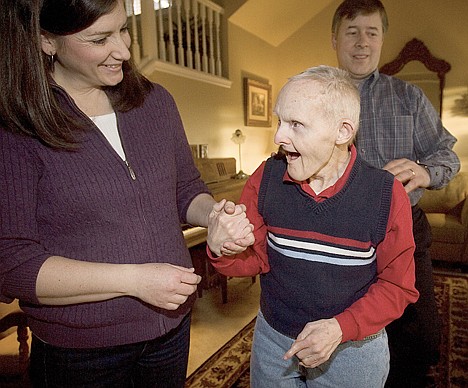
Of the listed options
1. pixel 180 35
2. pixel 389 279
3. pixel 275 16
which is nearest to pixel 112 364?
pixel 389 279

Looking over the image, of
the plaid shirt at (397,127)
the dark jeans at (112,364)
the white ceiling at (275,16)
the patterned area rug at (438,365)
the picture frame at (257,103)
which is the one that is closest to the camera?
the dark jeans at (112,364)

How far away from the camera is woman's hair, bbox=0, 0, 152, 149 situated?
0.85 meters

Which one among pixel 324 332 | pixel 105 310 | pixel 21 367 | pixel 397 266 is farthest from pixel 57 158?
pixel 21 367

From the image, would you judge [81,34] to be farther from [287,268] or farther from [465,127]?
[465,127]

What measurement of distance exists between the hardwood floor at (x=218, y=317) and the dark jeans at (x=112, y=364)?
139 cm

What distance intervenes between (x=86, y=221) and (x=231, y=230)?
0.34 m

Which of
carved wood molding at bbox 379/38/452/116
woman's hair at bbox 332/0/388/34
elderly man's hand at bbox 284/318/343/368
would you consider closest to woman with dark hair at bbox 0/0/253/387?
elderly man's hand at bbox 284/318/343/368

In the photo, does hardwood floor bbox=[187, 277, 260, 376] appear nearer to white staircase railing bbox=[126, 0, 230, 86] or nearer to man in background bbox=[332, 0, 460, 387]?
man in background bbox=[332, 0, 460, 387]

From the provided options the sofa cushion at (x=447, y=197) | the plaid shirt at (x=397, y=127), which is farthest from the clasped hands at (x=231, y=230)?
the sofa cushion at (x=447, y=197)

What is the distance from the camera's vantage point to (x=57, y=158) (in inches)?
34.4

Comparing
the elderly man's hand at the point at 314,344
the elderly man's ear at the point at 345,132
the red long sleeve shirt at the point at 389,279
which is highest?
the elderly man's ear at the point at 345,132

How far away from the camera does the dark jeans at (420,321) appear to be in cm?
151

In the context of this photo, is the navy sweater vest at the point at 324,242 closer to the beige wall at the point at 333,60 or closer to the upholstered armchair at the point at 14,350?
the upholstered armchair at the point at 14,350

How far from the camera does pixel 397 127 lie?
1453 millimetres
